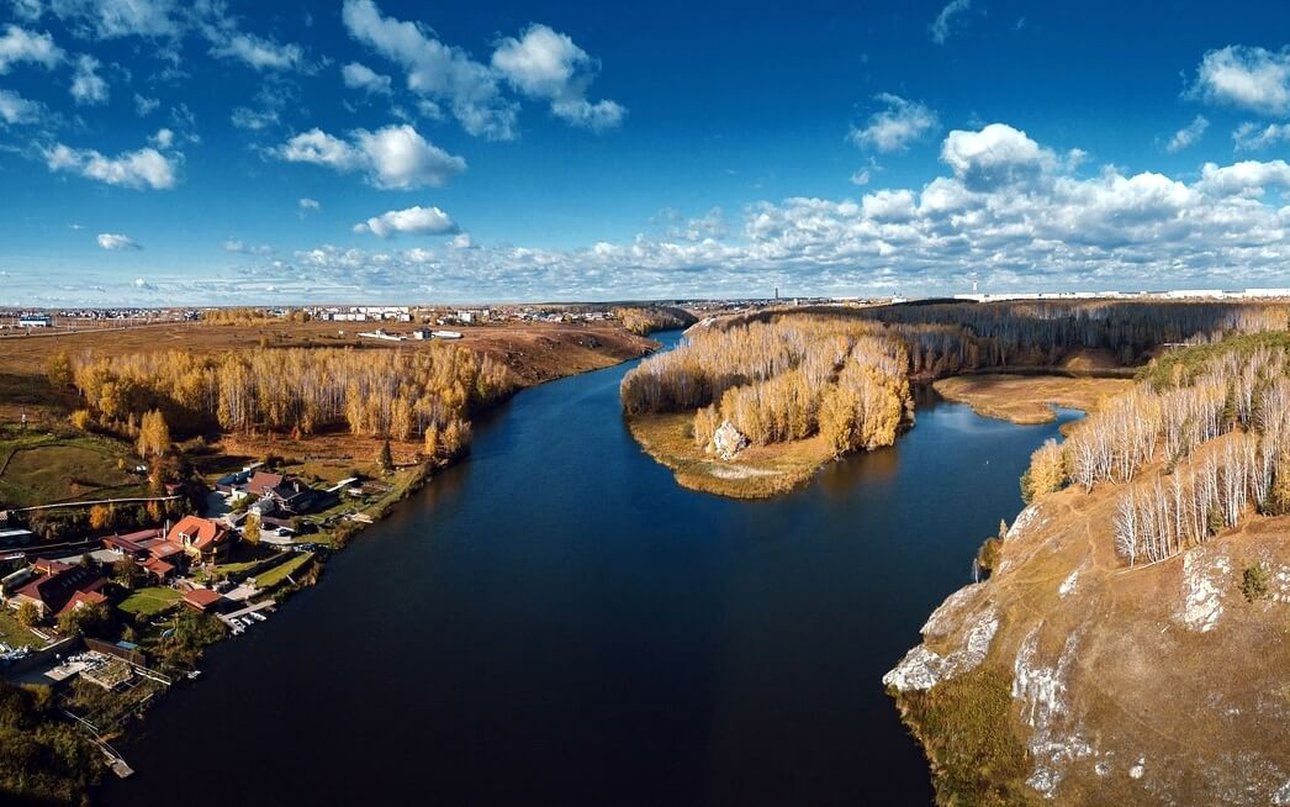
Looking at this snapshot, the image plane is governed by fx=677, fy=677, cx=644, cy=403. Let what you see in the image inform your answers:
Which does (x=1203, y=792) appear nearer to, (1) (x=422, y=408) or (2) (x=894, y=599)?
(2) (x=894, y=599)

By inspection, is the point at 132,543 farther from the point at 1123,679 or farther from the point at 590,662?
the point at 1123,679

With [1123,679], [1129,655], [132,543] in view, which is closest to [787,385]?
[1129,655]

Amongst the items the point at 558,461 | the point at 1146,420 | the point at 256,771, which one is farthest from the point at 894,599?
the point at 558,461

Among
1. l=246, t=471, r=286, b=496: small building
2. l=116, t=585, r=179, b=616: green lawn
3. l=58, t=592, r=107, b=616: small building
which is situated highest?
l=246, t=471, r=286, b=496: small building

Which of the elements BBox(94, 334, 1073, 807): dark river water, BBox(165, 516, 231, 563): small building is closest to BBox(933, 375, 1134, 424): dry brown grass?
BBox(94, 334, 1073, 807): dark river water

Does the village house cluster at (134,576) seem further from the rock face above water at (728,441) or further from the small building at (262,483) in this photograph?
the rock face above water at (728,441)

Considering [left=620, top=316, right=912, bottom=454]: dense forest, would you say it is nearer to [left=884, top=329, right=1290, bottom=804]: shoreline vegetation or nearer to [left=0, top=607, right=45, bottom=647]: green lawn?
[left=884, top=329, right=1290, bottom=804]: shoreline vegetation
